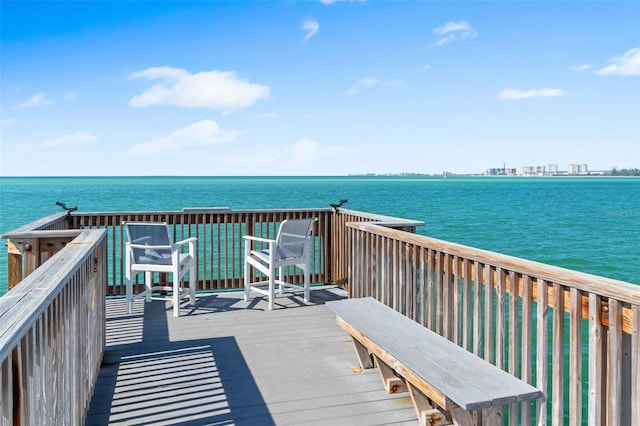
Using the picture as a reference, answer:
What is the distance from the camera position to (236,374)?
3.40m

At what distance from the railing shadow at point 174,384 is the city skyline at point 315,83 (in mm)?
19292

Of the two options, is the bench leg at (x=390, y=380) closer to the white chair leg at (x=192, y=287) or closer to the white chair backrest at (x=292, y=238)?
the white chair backrest at (x=292, y=238)

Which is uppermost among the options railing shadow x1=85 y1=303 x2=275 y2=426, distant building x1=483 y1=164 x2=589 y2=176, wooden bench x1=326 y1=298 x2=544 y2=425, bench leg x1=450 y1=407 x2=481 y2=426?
distant building x1=483 y1=164 x2=589 y2=176

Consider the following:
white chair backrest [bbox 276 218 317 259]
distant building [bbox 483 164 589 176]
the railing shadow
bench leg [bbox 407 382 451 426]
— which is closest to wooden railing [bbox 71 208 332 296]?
white chair backrest [bbox 276 218 317 259]

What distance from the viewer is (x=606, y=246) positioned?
72.7 feet

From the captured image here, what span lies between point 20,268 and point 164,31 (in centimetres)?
2700

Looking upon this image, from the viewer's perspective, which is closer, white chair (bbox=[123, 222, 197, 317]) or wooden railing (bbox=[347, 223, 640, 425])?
wooden railing (bbox=[347, 223, 640, 425])

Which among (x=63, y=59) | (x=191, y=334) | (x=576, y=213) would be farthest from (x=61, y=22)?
(x=576, y=213)

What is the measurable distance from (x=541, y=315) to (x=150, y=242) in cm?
396

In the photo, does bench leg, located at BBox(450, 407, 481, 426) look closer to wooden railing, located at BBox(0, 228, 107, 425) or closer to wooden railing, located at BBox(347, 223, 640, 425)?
wooden railing, located at BBox(347, 223, 640, 425)

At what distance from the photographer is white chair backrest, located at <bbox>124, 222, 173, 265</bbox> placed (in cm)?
509

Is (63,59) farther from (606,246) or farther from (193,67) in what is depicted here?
(606,246)

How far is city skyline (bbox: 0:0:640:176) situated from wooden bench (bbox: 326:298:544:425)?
20.2m

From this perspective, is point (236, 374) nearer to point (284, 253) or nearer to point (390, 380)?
point (390, 380)
